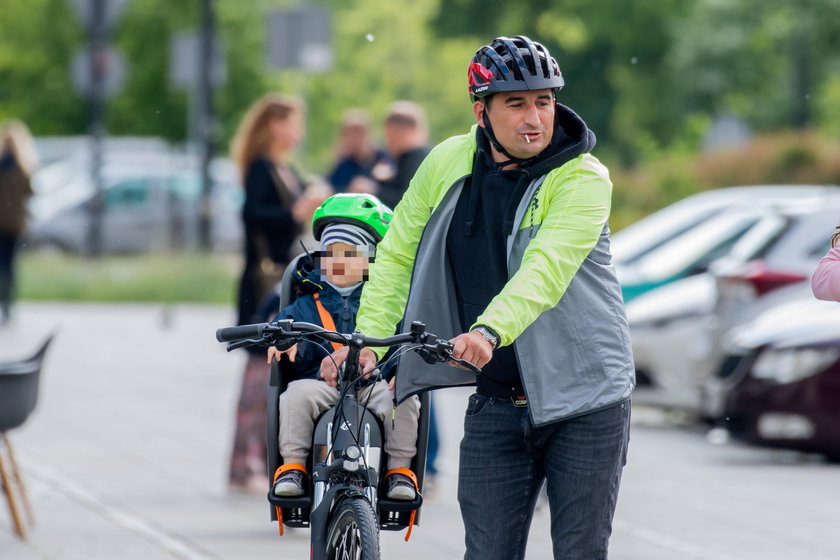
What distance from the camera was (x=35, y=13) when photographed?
42406mm

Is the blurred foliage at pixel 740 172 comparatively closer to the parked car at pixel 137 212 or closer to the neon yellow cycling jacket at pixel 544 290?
the parked car at pixel 137 212

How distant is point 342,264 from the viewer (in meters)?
5.66

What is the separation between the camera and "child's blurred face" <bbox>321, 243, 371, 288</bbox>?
18.5ft

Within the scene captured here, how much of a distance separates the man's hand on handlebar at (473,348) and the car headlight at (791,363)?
636cm

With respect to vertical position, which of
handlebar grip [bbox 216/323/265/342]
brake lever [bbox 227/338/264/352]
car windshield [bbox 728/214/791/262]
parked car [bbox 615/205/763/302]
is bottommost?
parked car [bbox 615/205/763/302]

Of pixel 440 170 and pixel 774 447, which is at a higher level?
pixel 440 170

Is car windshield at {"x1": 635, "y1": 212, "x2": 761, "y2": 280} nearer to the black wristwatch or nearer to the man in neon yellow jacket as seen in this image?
the man in neon yellow jacket

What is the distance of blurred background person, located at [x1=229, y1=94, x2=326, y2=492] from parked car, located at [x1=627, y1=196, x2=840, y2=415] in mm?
3311

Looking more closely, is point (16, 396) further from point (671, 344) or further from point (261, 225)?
point (671, 344)

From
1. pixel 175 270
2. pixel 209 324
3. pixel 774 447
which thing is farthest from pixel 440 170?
pixel 175 270

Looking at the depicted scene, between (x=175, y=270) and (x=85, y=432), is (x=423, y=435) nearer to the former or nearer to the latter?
(x=85, y=432)

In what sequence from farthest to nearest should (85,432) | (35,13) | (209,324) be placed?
(35,13) < (209,324) < (85,432)

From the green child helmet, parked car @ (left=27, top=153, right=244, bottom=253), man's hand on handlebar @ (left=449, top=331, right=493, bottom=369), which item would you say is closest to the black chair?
the green child helmet

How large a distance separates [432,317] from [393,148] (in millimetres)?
5378
